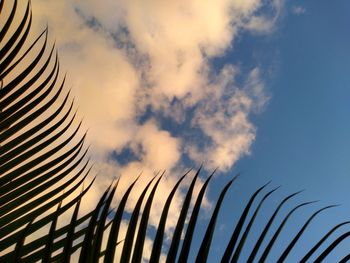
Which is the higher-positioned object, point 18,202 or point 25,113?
point 25,113

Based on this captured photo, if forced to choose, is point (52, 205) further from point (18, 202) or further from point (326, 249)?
point (326, 249)

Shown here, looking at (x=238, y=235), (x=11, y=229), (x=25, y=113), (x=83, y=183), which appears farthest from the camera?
(x=83, y=183)

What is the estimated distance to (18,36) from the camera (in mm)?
1807

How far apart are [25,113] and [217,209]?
101cm

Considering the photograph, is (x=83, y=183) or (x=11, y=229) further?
(x=83, y=183)

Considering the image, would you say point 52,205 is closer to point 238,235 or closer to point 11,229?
point 11,229

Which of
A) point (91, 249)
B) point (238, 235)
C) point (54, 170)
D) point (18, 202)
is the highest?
point (54, 170)

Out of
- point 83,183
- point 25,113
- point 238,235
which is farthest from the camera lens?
point 83,183

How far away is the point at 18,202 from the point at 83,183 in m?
0.32

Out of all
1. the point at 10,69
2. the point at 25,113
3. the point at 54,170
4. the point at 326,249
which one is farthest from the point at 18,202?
the point at 326,249

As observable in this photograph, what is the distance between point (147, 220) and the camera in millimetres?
1310

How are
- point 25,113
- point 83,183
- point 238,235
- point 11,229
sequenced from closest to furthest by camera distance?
point 238,235 → point 11,229 → point 25,113 → point 83,183

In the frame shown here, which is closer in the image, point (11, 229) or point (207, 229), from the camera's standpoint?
point (207, 229)

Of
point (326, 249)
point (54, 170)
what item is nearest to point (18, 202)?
point (54, 170)
